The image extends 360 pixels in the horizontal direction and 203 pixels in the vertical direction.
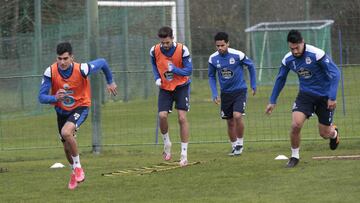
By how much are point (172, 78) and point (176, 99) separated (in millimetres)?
346

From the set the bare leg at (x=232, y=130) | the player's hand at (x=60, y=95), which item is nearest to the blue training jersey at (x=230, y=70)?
the bare leg at (x=232, y=130)

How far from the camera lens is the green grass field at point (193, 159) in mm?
10531

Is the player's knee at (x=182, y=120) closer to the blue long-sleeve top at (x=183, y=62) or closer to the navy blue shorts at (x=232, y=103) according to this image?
the blue long-sleeve top at (x=183, y=62)

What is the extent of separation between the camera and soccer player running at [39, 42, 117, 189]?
11.7 metres

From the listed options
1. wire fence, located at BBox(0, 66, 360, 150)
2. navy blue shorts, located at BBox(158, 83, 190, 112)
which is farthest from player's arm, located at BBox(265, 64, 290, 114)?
wire fence, located at BBox(0, 66, 360, 150)

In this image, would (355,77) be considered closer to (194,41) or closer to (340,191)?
(194,41)

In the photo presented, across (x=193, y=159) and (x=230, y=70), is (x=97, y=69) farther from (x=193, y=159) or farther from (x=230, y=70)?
(x=230, y=70)

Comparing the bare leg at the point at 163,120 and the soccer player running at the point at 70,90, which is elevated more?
the soccer player running at the point at 70,90

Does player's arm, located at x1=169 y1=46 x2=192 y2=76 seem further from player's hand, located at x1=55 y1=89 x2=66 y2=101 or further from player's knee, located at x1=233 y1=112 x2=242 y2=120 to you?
player's hand, located at x1=55 y1=89 x2=66 y2=101

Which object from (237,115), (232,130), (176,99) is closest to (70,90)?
(176,99)

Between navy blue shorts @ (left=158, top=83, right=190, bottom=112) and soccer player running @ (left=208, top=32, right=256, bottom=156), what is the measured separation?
1066 millimetres

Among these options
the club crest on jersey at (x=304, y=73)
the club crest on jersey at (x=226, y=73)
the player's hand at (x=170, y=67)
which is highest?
the player's hand at (x=170, y=67)

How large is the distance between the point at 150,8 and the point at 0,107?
5.53 m

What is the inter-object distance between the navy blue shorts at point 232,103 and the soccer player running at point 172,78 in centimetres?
130
